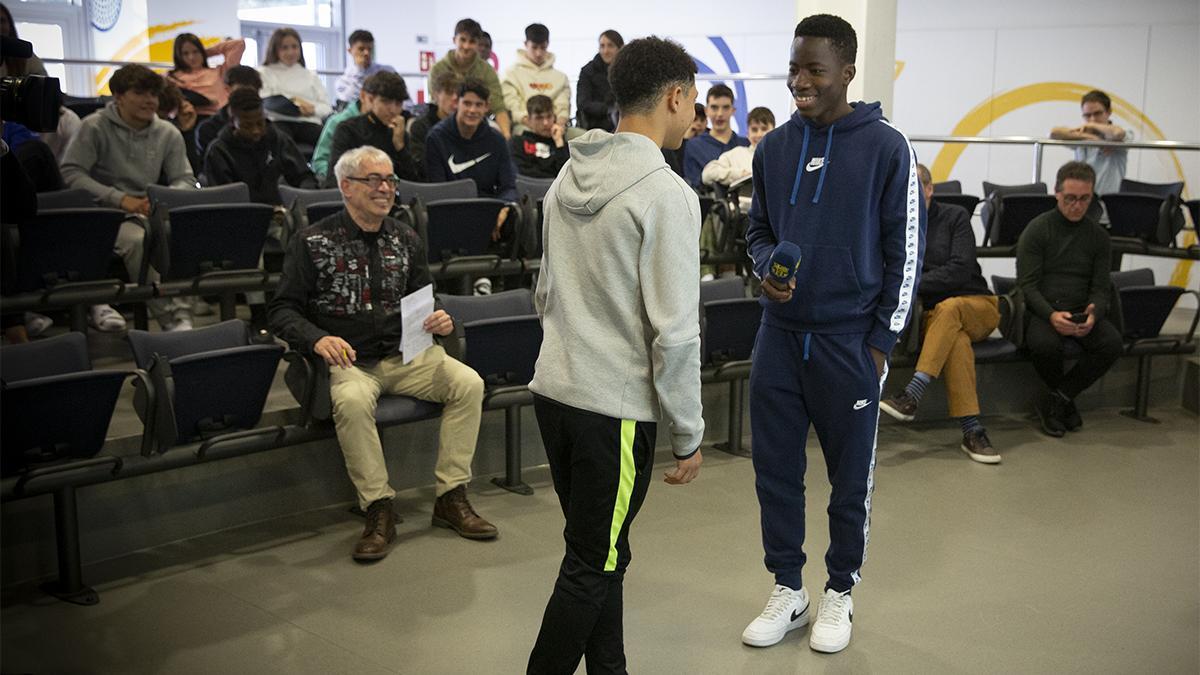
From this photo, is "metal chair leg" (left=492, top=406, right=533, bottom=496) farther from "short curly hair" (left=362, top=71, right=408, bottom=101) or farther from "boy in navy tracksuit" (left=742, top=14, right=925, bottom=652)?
"short curly hair" (left=362, top=71, right=408, bottom=101)

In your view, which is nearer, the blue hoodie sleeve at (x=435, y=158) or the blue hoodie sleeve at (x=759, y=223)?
the blue hoodie sleeve at (x=759, y=223)

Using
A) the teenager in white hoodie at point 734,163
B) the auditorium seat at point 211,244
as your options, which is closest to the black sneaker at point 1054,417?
the teenager in white hoodie at point 734,163

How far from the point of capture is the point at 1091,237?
18.1ft

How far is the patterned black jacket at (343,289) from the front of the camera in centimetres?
402

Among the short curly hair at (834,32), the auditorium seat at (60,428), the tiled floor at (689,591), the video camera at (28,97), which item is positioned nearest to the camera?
the video camera at (28,97)

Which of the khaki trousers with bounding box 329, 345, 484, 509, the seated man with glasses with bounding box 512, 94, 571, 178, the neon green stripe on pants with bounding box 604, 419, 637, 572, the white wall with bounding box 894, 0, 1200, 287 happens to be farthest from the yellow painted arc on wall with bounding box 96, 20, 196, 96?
the neon green stripe on pants with bounding box 604, 419, 637, 572

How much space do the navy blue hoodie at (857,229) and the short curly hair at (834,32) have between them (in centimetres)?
15

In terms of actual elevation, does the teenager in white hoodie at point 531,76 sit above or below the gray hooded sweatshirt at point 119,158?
above

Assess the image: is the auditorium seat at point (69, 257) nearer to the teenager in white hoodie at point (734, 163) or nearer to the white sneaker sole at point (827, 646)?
the white sneaker sole at point (827, 646)

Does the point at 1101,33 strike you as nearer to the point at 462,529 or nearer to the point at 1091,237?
the point at 1091,237

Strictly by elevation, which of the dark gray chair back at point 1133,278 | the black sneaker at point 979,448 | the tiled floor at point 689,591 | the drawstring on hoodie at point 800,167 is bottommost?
the tiled floor at point 689,591

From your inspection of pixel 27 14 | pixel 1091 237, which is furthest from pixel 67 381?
pixel 27 14

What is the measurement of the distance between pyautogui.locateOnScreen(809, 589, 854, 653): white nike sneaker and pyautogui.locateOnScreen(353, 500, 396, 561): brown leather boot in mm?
1427

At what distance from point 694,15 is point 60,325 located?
7276 mm
